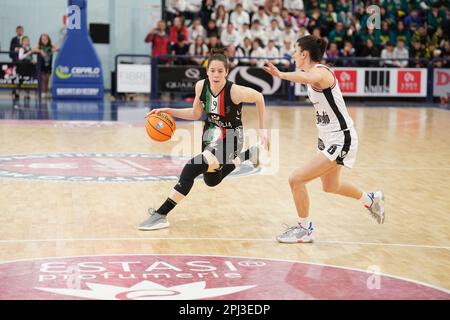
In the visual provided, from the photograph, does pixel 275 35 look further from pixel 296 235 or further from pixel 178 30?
pixel 296 235

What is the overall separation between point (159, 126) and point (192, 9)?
63.6ft

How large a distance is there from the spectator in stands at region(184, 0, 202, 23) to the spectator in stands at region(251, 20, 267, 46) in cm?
224

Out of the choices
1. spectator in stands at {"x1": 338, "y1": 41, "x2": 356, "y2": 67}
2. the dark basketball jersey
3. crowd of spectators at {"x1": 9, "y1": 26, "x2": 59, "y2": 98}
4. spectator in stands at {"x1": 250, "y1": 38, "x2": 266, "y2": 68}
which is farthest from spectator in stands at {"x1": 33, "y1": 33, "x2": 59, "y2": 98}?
the dark basketball jersey

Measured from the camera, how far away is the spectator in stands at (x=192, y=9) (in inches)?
1107

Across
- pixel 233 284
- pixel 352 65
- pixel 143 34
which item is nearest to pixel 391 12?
pixel 352 65

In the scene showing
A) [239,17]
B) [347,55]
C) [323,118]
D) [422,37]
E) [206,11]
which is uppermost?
[206,11]

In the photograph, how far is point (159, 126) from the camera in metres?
9.24

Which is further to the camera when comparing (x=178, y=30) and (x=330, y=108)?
(x=178, y=30)

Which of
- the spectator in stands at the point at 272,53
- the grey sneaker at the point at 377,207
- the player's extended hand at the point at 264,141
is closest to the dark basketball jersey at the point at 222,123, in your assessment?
the player's extended hand at the point at 264,141

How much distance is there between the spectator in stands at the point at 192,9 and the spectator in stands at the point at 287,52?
3.19 meters

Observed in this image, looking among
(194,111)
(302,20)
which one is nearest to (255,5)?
(302,20)

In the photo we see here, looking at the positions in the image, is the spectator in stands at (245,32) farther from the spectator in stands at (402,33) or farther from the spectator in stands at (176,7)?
the spectator in stands at (402,33)

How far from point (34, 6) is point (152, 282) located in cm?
2490

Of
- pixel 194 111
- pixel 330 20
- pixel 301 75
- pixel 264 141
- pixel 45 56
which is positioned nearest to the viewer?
pixel 301 75
